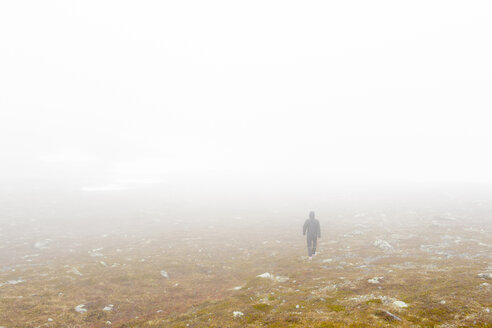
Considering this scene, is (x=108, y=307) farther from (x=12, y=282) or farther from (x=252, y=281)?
(x=12, y=282)

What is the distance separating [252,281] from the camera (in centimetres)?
2323

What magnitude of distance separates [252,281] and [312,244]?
11641 mm

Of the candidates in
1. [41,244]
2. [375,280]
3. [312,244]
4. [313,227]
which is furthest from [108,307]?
[41,244]

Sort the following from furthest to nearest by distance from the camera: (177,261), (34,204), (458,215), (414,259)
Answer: (34,204)
(458,215)
(177,261)
(414,259)

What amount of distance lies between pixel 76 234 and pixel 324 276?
47735 millimetres

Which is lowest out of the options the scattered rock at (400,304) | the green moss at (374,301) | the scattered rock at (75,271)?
the scattered rock at (75,271)

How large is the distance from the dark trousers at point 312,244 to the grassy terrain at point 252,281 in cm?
114

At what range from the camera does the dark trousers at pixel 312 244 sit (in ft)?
95.9

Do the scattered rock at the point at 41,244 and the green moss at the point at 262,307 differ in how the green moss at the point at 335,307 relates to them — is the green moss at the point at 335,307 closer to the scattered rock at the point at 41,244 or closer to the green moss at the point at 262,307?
the green moss at the point at 262,307

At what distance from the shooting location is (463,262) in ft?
82.4

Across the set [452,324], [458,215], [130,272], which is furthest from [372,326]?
[458,215]

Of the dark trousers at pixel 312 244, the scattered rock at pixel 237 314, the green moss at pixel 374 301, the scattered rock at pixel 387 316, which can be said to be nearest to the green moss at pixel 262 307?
the scattered rock at pixel 237 314

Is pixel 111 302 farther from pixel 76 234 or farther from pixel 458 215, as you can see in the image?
pixel 458 215

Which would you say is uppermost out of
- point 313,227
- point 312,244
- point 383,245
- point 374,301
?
point 313,227
